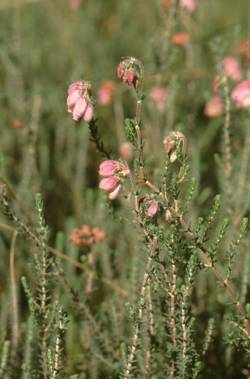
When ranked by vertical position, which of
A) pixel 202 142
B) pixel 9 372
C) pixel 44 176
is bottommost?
pixel 9 372

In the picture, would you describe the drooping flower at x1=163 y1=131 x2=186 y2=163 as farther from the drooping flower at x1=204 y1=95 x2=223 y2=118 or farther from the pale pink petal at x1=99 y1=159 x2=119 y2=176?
the drooping flower at x1=204 y1=95 x2=223 y2=118

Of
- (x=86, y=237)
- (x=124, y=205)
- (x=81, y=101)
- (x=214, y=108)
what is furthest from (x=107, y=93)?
(x=81, y=101)

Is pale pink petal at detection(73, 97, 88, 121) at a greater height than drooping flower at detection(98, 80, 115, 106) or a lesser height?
lesser

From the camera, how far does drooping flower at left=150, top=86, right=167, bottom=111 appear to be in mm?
2883

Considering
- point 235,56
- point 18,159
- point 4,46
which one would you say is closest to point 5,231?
point 18,159

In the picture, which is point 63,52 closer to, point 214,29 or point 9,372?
point 214,29

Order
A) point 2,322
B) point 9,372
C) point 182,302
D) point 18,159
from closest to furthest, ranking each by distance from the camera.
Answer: point 182,302, point 9,372, point 2,322, point 18,159

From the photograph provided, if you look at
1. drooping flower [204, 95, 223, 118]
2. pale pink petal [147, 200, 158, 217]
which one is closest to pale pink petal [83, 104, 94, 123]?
pale pink petal [147, 200, 158, 217]

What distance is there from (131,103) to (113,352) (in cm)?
214

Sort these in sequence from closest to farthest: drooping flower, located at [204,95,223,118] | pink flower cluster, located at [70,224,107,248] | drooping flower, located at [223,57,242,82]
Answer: pink flower cluster, located at [70,224,107,248] → drooping flower, located at [204,95,223,118] → drooping flower, located at [223,57,242,82]

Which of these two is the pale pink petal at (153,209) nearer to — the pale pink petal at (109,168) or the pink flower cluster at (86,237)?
the pale pink petal at (109,168)

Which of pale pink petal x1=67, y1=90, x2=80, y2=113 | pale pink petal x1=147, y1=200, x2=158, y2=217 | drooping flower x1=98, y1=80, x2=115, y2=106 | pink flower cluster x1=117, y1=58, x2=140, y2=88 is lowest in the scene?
pale pink petal x1=147, y1=200, x2=158, y2=217

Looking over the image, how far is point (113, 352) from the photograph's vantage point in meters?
1.84

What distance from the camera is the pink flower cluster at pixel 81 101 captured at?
139 cm
